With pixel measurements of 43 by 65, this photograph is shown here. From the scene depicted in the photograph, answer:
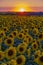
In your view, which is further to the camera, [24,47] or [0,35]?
[0,35]

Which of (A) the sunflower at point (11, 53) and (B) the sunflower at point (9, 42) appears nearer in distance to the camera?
(A) the sunflower at point (11, 53)

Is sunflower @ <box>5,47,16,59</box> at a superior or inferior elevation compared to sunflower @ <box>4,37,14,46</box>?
superior

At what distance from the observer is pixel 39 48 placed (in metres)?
3.96

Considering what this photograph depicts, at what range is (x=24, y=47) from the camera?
12.3ft

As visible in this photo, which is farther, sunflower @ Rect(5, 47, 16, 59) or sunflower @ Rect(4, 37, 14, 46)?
sunflower @ Rect(4, 37, 14, 46)

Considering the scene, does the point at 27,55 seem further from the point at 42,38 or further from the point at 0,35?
the point at 0,35

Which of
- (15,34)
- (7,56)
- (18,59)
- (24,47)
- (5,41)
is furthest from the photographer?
(15,34)

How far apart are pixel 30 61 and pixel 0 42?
978mm

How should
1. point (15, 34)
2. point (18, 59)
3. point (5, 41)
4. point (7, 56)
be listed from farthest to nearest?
point (15, 34)
point (5, 41)
point (7, 56)
point (18, 59)

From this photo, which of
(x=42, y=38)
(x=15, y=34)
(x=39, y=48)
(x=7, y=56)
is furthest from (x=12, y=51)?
(x=15, y=34)

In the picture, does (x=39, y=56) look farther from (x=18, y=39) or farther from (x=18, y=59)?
(x=18, y=39)

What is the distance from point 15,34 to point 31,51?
4.20ft

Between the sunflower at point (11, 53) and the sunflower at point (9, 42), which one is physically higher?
the sunflower at point (11, 53)

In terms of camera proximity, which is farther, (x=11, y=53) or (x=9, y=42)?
(x=9, y=42)
